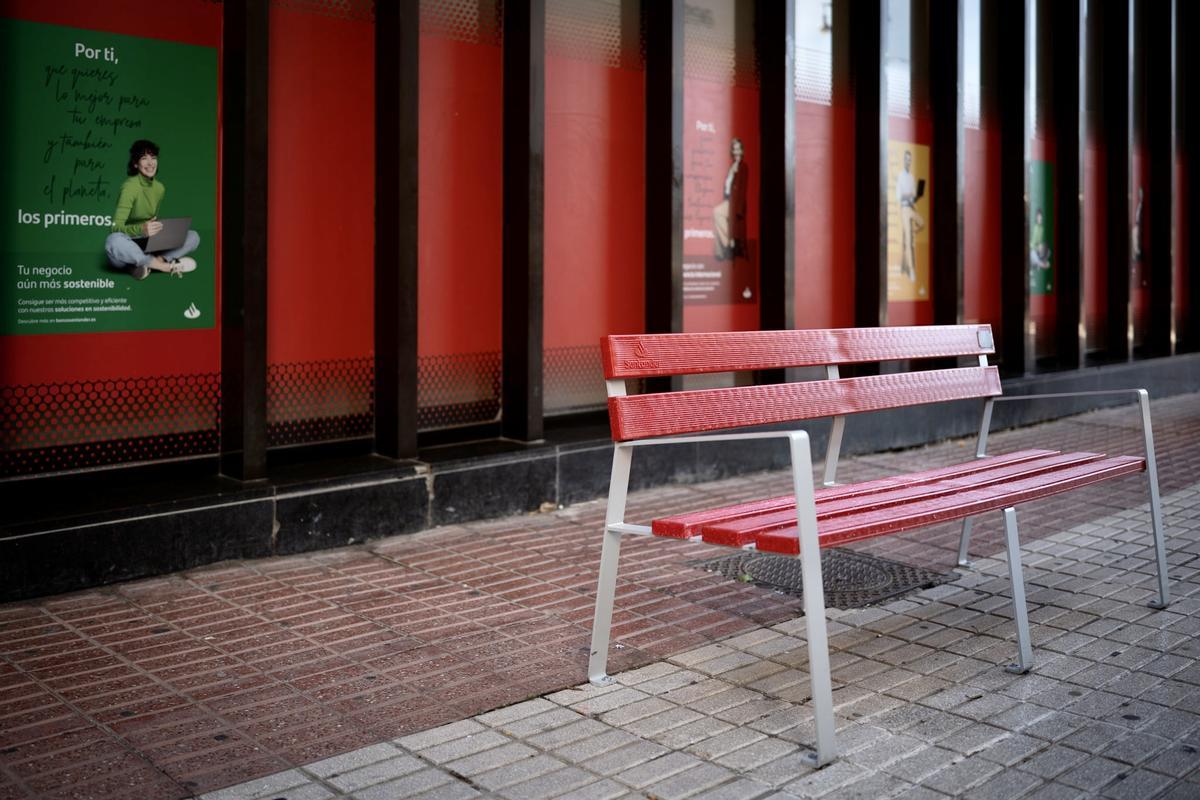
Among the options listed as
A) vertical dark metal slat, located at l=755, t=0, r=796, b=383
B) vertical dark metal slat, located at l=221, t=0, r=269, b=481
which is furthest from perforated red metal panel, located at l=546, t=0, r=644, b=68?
vertical dark metal slat, located at l=221, t=0, r=269, b=481

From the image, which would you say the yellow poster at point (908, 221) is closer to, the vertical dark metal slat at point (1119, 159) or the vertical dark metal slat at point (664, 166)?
the vertical dark metal slat at point (664, 166)

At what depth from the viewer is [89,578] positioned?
17.3 feet

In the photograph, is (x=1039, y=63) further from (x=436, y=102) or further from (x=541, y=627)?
(x=541, y=627)

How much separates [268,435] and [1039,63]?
358 inches

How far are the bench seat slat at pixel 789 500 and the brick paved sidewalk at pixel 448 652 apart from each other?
57cm

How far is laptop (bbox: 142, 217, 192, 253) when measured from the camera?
5.93 metres

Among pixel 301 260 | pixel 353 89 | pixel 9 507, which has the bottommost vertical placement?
pixel 9 507

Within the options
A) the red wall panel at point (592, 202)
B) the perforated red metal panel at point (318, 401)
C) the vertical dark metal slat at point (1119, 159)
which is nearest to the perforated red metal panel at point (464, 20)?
the red wall panel at point (592, 202)

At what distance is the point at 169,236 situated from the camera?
19.6ft

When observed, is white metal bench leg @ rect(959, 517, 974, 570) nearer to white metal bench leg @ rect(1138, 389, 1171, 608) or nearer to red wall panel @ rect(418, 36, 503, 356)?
white metal bench leg @ rect(1138, 389, 1171, 608)

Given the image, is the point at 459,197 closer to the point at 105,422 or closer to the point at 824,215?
the point at 105,422

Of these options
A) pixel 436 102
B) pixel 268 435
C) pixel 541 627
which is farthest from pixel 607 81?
pixel 541 627

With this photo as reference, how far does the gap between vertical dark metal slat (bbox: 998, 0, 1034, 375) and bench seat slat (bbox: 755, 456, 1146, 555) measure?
20.9 feet

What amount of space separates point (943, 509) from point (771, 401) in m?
0.72
